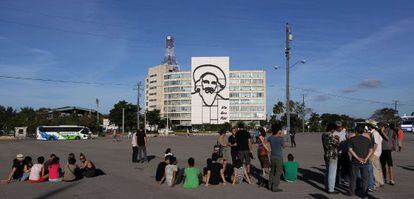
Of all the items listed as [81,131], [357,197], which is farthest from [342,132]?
[81,131]

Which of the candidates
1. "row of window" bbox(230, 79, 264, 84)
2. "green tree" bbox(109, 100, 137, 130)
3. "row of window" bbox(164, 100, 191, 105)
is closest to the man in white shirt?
"green tree" bbox(109, 100, 137, 130)

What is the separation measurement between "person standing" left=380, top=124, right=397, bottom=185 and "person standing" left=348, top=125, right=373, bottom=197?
2099mm

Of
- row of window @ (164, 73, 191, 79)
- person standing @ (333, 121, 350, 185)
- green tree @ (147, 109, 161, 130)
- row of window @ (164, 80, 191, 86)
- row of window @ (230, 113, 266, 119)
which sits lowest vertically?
person standing @ (333, 121, 350, 185)

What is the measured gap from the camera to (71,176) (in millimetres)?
13625

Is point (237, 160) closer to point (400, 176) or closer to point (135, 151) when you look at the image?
point (400, 176)

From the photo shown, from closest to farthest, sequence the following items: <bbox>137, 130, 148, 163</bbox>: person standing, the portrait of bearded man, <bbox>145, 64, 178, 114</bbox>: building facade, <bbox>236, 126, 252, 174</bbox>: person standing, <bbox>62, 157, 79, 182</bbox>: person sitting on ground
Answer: <bbox>62, 157, 79, 182</bbox>: person sitting on ground, <bbox>236, 126, 252, 174</bbox>: person standing, <bbox>137, 130, 148, 163</bbox>: person standing, the portrait of bearded man, <bbox>145, 64, 178, 114</bbox>: building facade

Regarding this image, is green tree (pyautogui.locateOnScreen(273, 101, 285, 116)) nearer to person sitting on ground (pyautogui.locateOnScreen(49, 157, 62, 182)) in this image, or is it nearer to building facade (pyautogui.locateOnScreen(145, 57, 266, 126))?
building facade (pyautogui.locateOnScreen(145, 57, 266, 126))

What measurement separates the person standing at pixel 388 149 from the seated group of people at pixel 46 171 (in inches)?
345

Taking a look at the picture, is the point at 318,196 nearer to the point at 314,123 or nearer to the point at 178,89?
the point at 314,123

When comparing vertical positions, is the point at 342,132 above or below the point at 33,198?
above

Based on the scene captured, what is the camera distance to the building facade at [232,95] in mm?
168125

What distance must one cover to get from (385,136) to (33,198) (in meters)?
8.90

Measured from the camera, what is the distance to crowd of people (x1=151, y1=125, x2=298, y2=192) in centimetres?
1128

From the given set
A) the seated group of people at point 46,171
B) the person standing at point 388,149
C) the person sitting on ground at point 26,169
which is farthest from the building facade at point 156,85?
the person standing at point 388,149
